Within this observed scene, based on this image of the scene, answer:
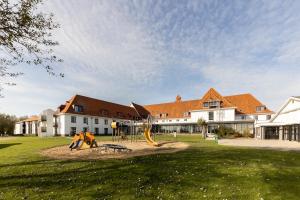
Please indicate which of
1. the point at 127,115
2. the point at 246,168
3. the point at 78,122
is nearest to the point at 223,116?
the point at 127,115

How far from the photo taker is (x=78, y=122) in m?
56.5

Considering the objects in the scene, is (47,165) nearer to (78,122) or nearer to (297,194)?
(297,194)

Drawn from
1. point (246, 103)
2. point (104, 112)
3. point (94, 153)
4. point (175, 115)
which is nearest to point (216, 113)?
point (246, 103)

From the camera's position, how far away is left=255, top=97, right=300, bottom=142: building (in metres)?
32.7

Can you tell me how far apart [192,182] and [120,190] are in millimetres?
2879

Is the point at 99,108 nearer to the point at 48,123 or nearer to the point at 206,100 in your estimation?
the point at 48,123

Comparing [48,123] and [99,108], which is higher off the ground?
[99,108]

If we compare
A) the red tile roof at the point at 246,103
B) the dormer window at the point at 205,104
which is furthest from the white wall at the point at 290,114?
the dormer window at the point at 205,104

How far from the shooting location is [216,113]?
58094 millimetres

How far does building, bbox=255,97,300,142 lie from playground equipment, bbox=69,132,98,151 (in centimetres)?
2557

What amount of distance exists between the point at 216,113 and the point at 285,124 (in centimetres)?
2378

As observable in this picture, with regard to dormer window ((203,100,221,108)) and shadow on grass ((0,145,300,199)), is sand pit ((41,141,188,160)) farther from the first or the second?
dormer window ((203,100,221,108))

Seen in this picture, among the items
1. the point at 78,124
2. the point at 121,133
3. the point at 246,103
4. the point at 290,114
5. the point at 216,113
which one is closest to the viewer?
the point at 290,114

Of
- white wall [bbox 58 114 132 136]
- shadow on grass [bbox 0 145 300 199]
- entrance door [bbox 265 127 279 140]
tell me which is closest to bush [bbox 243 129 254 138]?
entrance door [bbox 265 127 279 140]
